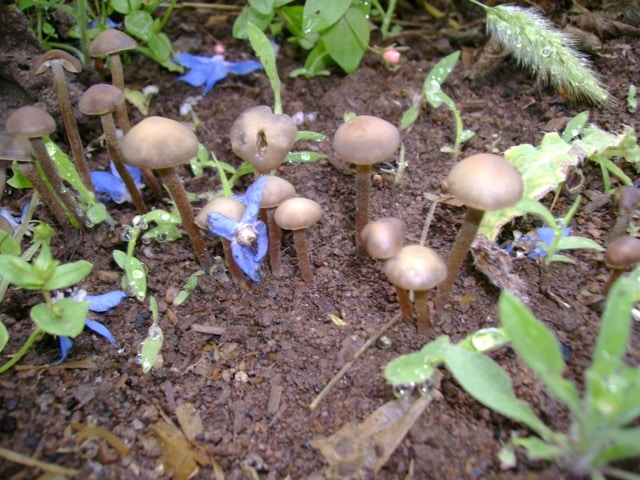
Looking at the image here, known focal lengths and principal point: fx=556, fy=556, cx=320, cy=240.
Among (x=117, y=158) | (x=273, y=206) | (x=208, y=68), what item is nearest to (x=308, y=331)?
(x=273, y=206)

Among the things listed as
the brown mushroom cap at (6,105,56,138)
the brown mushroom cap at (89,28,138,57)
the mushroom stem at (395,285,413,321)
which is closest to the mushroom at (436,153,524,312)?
the mushroom stem at (395,285,413,321)

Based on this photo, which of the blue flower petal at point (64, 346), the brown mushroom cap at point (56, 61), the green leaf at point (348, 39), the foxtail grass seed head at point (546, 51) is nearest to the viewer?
the blue flower petal at point (64, 346)

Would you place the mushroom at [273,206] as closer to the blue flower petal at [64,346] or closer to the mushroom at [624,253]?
the blue flower petal at [64,346]

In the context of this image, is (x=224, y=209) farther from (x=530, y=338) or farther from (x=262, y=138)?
(x=530, y=338)

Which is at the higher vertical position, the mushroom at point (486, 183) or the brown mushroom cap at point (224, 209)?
the mushroom at point (486, 183)

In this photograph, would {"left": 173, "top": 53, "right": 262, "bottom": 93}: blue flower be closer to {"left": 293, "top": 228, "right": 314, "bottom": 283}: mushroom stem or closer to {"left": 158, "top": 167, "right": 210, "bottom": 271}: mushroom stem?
{"left": 158, "top": 167, "right": 210, "bottom": 271}: mushroom stem

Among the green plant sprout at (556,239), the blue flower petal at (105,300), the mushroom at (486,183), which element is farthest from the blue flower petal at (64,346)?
the green plant sprout at (556,239)
